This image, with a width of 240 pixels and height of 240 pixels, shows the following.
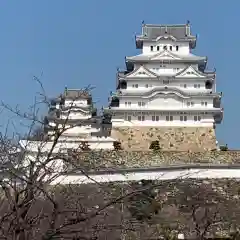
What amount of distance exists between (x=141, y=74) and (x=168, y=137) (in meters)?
5.16

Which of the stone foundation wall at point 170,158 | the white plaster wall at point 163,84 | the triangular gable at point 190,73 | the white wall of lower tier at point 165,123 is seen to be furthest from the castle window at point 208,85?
the stone foundation wall at point 170,158

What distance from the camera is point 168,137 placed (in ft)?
122

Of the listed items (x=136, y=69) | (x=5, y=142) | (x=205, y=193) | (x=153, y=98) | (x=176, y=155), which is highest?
(x=136, y=69)

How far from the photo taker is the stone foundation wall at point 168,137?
36531 millimetres

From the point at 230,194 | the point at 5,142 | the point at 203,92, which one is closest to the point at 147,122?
the point at 203,92

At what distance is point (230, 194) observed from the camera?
27672mm

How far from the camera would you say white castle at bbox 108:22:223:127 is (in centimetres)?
3791

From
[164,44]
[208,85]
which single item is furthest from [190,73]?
[164,44]

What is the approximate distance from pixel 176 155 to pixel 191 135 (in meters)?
6.67

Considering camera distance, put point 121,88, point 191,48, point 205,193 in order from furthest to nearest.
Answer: point 191,48
point 121,88
point 205,193

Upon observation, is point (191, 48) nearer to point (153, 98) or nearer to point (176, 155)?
point (153, 98)

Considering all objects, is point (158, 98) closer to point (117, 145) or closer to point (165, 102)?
point (165, 102)

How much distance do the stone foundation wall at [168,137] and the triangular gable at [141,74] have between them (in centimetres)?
397

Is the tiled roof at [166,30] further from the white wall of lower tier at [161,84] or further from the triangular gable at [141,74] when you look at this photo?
the white wall of lower tier at [161,84]
